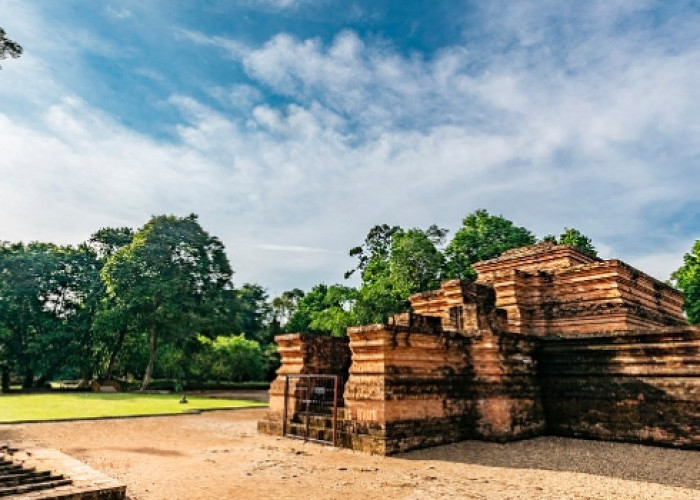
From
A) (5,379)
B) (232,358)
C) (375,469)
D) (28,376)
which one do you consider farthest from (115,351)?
(375,469)

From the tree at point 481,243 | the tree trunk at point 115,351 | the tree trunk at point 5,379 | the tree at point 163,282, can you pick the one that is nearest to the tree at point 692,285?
the tree at point 481,243

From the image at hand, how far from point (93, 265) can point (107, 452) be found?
3043 cm

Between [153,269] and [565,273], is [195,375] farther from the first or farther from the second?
[565,273]

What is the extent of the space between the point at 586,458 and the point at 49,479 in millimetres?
7718

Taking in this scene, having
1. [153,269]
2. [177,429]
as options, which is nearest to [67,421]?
[177,429]

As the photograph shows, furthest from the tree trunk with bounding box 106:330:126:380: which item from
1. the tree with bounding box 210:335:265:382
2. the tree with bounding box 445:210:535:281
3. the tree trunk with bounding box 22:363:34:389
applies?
the tree with bounding box 445:210:535:281

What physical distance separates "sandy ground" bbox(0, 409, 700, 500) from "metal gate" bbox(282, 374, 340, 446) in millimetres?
417

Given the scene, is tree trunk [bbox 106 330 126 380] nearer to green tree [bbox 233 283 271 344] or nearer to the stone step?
green tree [bbox 233 283 271 344]

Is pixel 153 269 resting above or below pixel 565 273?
above

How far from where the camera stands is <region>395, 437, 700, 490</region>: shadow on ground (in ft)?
21.0

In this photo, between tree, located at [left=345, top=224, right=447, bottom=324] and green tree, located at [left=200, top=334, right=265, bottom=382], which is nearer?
tree, located at [left=345, top=224, right=447, bottom=324]

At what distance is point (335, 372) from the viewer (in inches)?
450

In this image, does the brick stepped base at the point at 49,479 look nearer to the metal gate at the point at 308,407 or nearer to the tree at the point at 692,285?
the metal gate at the point at 308,407

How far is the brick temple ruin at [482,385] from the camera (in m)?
8.40
